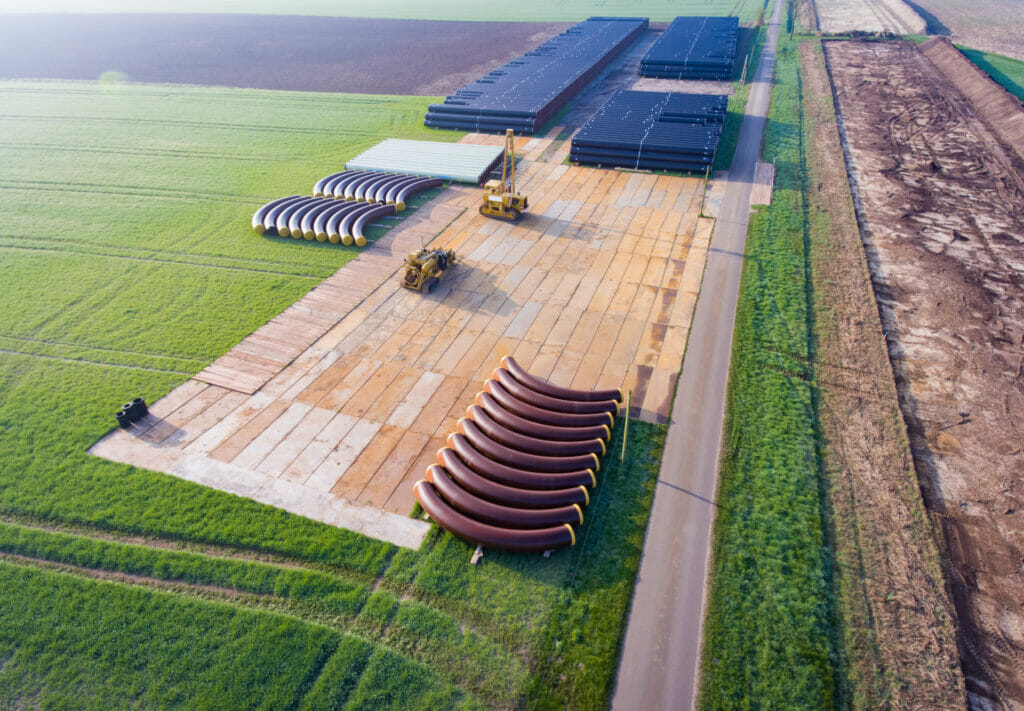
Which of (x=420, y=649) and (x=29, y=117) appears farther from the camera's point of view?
(x=29, y=117)

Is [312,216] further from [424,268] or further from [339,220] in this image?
[424,268]

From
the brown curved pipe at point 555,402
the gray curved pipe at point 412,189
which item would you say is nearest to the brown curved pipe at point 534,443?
the brown curved pipe at point 555,402

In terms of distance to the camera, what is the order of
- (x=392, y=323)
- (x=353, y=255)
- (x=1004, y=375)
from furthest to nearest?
1. (x=353, y=255)
2. (x=392, y=323)
3. (x=1004, y=375)

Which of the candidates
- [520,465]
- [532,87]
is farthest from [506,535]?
[532,87]

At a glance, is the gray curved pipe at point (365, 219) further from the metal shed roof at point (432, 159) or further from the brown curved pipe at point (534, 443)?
the brown curved pipe at point (534, 443)

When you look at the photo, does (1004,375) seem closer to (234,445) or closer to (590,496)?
(590,496)

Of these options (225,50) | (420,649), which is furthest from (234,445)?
(225,50)
